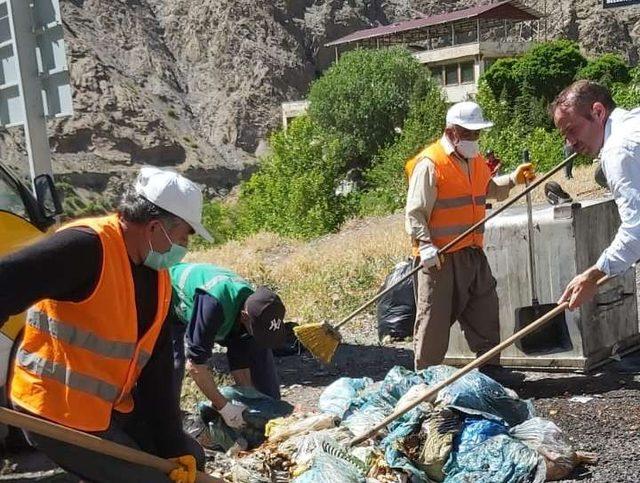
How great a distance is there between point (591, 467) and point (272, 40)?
6773 centimetres

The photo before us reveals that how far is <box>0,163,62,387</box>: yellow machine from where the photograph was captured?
5160mm

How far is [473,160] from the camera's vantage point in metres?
5.73

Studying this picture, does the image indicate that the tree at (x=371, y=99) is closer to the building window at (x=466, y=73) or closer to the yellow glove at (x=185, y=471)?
the building window at (x=466, y=73)

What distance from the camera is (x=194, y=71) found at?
2640 inches

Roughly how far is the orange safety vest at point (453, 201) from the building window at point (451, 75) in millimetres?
51076

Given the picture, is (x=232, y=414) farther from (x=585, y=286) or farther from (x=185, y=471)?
(x=585, y=286)

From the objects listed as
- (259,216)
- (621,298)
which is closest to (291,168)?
(259,216)

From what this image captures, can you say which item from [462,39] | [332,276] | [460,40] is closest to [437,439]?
[332,276]

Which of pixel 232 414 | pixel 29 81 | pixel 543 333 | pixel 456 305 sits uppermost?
pixel 29 81

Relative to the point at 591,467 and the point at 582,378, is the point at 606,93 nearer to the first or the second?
the point at 591,467

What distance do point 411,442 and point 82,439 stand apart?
1.94 m

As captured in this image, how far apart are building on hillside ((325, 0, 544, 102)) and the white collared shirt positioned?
46045 millimetres

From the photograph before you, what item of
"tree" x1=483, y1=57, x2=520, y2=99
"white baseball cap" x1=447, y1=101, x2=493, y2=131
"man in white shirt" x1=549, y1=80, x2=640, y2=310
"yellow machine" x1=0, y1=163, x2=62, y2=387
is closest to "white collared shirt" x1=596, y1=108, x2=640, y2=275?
"man in white shirt" x1=549, y1=80, x2=640, y2=310

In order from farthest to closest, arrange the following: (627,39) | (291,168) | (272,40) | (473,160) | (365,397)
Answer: (272,40)
(627,39)
(291,168)
(473,160)
(365,397)
